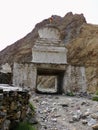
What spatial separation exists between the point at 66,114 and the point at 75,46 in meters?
56.9

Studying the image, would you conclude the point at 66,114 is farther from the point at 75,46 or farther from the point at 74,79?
the point at 75,46

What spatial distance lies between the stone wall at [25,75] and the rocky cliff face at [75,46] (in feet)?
108

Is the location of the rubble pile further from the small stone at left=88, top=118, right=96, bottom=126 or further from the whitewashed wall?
the whitewashed wall

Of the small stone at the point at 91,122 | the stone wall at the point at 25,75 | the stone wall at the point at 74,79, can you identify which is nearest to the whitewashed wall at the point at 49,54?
the stone wall at the point at 74,79

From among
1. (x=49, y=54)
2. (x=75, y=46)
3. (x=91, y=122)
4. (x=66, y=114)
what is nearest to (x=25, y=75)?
(x=49, y=54)

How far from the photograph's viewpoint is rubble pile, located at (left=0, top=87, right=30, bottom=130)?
9.71m

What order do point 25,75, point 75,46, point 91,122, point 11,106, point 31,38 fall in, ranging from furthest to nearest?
point 31,38 < point 75,46 < point 25,75 < point 91,122 < point 11,106

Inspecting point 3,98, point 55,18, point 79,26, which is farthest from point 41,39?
point 55,18

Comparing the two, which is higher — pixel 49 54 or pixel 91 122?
pixel 49 54

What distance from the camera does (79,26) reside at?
7956 cm

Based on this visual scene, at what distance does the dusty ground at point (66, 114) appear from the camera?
1244 centimetres

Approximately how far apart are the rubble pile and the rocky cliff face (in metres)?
43.7

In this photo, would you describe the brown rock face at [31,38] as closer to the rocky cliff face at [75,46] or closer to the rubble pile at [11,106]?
the rocky cliff face at [75,46]

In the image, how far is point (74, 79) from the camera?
22.9 m
